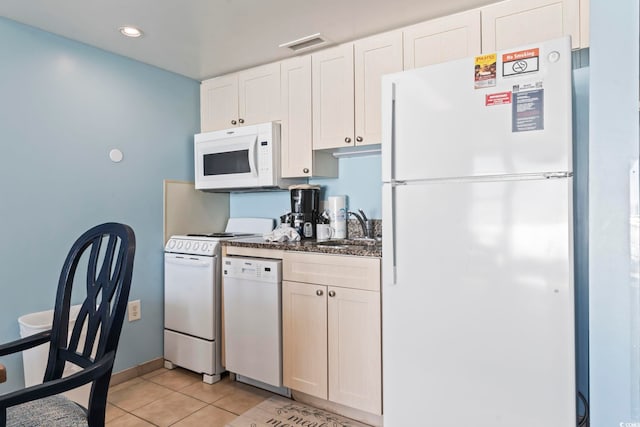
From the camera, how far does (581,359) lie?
1.64 meters

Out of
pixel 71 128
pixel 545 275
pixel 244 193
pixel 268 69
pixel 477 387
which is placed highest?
pixel 268 69

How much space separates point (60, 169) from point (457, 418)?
8.41ft

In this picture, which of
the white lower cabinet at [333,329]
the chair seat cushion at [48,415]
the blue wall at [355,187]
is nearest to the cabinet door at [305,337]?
the white lower cabinet at [333,329]

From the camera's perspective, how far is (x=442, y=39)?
214cm

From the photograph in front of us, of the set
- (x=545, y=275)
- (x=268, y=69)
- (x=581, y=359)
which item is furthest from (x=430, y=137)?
(x=268, y=69)

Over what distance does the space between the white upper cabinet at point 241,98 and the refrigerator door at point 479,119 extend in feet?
4.25

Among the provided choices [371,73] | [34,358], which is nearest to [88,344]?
[34,358]

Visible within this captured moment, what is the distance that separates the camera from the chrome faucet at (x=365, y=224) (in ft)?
8.66

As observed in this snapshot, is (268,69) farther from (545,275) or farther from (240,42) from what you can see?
(545,275)

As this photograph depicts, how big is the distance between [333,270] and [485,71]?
1228 millimetres

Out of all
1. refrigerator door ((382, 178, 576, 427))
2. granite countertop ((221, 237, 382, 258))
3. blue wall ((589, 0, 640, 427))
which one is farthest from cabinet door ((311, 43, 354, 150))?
blue wall ((589, 0, 640, 427))

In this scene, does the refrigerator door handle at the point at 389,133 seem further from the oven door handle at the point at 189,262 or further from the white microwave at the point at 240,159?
the oven door handle at the point at 189,262

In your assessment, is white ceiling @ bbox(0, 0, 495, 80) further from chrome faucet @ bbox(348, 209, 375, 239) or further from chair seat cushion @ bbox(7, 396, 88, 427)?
chair seat cushion @ bbox(7, 396, 88, 427)

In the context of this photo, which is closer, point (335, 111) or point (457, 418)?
point (457, 418)
